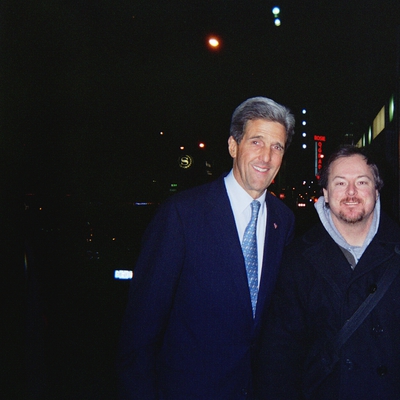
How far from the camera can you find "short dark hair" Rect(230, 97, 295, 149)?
2.31 m

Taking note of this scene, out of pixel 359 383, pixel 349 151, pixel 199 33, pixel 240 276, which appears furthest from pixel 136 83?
pixel 359 383

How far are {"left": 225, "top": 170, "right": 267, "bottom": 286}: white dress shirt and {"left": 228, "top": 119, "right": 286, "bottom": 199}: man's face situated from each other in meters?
0.05

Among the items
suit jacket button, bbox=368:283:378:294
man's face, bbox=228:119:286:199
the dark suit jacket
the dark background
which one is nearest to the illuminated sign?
the dark background

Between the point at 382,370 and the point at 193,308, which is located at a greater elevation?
the point at 193,308

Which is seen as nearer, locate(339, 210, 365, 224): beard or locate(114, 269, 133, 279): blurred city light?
locate(339, 210, 365, 224): beard

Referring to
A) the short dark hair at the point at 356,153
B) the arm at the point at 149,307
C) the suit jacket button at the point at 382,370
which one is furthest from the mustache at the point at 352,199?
the arm at the point at 149,307

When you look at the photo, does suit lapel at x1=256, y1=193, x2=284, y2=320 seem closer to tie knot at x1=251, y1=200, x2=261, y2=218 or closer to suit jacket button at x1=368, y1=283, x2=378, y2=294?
tie knot at x1=251, y1=200, x2=261, y2=218

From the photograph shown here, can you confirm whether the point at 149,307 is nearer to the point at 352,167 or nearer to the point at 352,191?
the point at 352,191

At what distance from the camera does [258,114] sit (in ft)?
7.59

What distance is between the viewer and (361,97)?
17.6m

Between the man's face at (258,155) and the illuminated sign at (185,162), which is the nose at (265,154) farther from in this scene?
the illuminated sign at (185,162)

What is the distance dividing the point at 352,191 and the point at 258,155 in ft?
2.43

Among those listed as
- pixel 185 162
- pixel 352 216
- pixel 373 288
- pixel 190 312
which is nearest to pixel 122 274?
pixel 190 312

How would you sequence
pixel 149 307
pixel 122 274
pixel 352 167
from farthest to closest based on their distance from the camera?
pixel 122 274 → pixel 352 167 → pixel 149 307
